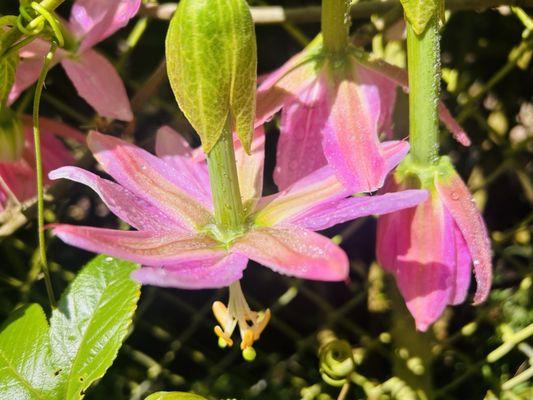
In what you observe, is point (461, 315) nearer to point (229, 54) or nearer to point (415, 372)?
point (415, 372)

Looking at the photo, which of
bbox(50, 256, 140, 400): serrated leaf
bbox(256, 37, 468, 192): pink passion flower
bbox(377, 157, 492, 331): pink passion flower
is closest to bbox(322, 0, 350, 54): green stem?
bbox(256, 37, 468, 192): pink passion flower

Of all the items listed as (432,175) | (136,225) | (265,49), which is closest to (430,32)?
(432,175)

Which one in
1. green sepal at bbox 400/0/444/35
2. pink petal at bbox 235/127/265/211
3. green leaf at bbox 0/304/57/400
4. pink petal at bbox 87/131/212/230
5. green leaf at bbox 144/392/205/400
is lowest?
green leaf at bbox 144/392/205/400

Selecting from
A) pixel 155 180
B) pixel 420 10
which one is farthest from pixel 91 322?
pixel 420 10

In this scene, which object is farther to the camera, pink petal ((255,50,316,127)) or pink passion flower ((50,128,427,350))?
pink petal ((255,50,316,127))


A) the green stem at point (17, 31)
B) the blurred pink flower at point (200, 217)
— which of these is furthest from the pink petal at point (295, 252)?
the green stem at point (17, 31)

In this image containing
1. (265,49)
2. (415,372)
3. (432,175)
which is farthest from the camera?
(265,49)

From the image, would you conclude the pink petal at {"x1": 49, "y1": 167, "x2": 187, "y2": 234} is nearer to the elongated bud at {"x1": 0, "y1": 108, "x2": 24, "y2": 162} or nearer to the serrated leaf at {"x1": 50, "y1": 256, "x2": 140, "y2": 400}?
the serrated leaf at {"x1": 50, "y1": 256, "x2": 140, "y2": 400}
